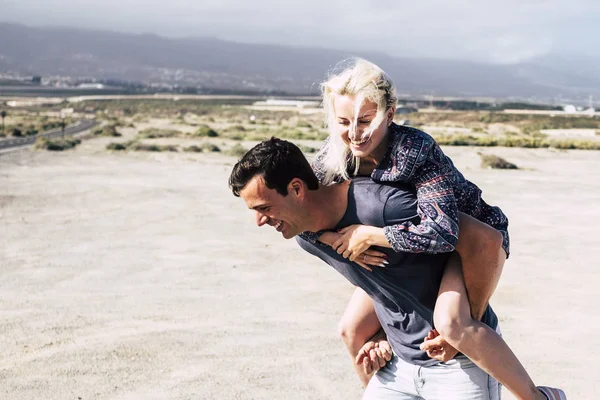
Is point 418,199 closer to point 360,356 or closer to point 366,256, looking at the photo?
point 366,256

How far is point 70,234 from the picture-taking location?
Result: 1252 cm

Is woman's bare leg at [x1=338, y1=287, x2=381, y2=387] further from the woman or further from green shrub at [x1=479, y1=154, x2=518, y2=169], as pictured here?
green shrub at [x1=479, y1=154, x2=518, y2=169]

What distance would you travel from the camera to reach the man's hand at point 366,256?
8.77 feet

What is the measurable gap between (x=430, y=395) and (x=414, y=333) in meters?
0.22

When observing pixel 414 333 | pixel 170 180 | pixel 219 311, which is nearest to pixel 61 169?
pixel 170 180

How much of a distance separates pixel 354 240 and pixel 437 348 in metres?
0.48

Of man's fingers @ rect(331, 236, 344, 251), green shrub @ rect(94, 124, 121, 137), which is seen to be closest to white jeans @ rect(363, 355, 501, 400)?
man's fingers @ rect(331, 236, 344, 251)

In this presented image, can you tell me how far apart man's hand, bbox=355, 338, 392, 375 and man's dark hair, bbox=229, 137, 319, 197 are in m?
0.80

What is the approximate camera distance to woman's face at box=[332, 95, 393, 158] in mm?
2781

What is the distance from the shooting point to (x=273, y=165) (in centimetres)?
255

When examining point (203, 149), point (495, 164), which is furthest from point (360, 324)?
point (203, 149)

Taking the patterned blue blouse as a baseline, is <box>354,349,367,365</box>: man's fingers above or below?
below

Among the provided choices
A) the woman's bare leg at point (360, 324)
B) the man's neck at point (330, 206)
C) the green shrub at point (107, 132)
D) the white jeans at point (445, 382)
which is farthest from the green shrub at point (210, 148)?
the man's neck at point (330, 206)

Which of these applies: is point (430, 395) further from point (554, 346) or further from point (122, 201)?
point (122, 201)
